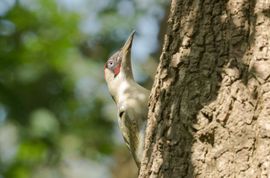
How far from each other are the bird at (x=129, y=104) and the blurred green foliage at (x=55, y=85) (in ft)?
6.42

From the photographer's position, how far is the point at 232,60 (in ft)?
15.7

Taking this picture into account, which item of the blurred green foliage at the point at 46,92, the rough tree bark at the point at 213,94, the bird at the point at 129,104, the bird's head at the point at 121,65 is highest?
the blurred green foliage at the point at 46,92

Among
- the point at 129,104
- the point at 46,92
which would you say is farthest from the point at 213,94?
the point at 46,92

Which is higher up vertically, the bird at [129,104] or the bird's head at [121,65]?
the bird's head at [121,65]

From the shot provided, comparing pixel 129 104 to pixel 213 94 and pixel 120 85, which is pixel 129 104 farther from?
pixel 213 94

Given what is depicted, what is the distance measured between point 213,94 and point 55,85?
260 inches

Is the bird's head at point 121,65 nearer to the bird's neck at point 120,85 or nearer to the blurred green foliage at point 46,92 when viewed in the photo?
the bird's neck at point 120,85

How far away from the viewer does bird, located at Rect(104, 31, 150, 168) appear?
6953 mm

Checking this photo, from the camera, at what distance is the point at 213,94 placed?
4.81m

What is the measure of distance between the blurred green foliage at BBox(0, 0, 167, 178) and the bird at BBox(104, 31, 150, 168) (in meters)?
1.96

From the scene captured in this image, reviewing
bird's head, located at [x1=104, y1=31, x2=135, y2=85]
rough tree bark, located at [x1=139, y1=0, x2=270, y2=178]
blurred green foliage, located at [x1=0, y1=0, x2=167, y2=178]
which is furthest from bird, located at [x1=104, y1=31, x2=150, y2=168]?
blurred green foliage, located at [x1=0, y1=0, x2=167, y2=178]

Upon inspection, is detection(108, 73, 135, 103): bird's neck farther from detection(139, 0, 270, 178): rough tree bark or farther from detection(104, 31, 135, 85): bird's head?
detection(139, 0, 270, 178): rough tree bark

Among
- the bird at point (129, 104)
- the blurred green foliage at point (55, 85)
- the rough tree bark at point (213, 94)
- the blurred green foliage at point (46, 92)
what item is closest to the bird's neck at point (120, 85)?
the bird at point (129, 104)

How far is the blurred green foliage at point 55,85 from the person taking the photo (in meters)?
10.1
